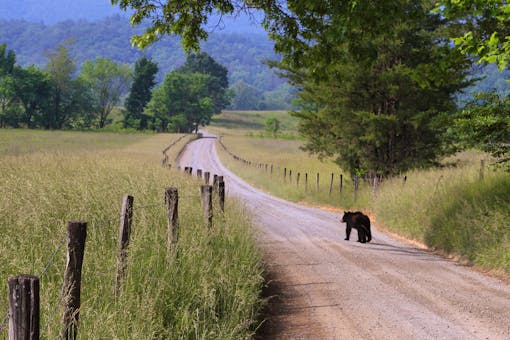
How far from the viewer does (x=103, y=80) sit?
4562 inches

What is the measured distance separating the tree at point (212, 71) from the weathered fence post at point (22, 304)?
165m

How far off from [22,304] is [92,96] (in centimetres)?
11891

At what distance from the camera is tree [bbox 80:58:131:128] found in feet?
373

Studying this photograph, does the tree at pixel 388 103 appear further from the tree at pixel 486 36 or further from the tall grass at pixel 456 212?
the tree at pixel 486 36

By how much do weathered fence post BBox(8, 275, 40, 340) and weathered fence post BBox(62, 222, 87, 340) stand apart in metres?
1.15

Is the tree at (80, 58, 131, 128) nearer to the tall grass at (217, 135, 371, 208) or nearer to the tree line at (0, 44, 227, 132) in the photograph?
the tree line at (0, 44, 227, 132)

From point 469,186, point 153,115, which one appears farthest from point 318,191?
point 153,115

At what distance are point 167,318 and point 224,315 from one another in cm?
85

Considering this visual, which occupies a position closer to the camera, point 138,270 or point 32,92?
point 138,270

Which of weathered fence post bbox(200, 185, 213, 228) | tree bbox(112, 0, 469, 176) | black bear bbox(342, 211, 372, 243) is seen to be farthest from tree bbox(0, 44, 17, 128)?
weathered fence post bbox(200, 185, 213, 228)

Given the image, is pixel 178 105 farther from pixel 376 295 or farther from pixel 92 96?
pixel 376 295

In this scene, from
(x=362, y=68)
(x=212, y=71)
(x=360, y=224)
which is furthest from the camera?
(x=212, y=71)

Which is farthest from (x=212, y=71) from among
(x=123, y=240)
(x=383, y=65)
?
→ (x=123, y=240)

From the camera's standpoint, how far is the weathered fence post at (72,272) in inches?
165
